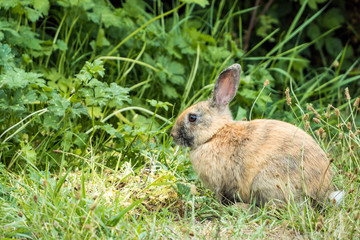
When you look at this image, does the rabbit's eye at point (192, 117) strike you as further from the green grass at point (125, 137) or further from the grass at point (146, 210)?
the grass at point (146, 210)

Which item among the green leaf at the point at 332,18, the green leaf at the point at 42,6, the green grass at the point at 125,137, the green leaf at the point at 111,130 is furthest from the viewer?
the green leaf at the point at 332,18

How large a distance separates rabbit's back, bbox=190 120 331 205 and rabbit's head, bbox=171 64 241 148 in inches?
3.8

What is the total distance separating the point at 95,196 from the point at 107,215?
0.22 m

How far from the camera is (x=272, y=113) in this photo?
5.30 meters

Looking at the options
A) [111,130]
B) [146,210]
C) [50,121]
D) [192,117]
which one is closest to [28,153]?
[50,121]

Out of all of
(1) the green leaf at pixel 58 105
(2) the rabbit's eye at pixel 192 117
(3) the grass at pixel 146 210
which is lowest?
(3) the grass at pixel 146 210

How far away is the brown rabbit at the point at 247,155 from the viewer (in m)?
3.57

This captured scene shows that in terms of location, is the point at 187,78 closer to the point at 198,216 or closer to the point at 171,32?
the point at 171,32

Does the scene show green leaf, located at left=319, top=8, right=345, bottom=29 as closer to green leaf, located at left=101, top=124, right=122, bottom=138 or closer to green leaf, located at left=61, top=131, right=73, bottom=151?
green leaf, located at left=101, top=124, right=122, bottom=138

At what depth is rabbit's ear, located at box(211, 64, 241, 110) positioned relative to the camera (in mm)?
4149

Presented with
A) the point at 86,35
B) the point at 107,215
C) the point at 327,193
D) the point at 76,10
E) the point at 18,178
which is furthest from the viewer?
the point at 86,35

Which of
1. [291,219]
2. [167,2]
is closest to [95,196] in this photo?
[291,219]

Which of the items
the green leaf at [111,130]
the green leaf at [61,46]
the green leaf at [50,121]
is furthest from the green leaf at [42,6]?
the green leaf at [111,130]

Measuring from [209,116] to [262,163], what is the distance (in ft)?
2.25
